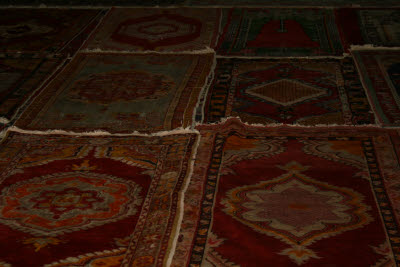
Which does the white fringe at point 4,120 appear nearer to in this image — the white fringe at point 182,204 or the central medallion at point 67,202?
the central medallion at point 67,202

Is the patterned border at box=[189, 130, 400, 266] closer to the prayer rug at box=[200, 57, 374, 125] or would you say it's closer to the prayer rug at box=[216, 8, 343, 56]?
the prayer rug at box=[200, 57, 374, 125]

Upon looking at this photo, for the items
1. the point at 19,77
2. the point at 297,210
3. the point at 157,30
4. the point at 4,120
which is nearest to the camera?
the point at 297,210

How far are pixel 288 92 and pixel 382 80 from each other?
29.4 inches

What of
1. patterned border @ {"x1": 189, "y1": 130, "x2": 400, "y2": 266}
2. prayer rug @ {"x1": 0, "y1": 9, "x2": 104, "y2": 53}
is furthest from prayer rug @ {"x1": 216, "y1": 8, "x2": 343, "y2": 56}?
patterned border @ {"x1": 189, "y1": 130, "x2": 400, "y2": 266}

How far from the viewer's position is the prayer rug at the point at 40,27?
18.2 ft

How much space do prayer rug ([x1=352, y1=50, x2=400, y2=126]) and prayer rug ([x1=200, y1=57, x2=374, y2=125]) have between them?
6 centimetres

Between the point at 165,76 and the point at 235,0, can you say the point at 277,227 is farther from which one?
the point at 235,0

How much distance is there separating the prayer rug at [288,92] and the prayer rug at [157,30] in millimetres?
604

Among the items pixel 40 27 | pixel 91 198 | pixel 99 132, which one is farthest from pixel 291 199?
pixel 40 27

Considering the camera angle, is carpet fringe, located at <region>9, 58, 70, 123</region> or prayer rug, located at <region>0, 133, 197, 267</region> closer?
prayer rug, located at <region>0, 133, 197, 267</region>

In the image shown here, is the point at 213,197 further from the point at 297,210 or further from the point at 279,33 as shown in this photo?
the point at 279,33

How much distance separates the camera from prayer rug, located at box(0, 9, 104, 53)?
5562 millimetres

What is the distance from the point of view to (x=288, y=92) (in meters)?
4.38

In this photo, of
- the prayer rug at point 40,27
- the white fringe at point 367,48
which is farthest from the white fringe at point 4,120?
the white fringe at point 367,48
